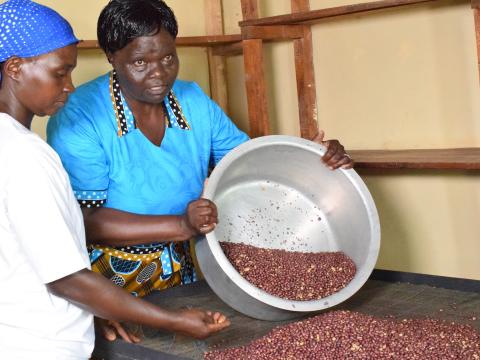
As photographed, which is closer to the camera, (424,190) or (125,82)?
(125,82)

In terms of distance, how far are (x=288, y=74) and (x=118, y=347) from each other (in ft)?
6.14

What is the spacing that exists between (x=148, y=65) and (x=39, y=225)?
27.5 inches

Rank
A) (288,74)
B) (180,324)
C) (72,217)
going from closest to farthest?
(72,217), (180,324), (288,74)

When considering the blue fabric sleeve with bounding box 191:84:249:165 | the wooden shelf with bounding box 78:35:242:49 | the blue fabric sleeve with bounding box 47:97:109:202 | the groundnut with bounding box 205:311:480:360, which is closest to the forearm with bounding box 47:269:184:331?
the groundnut with bounding box 205:311:480:360

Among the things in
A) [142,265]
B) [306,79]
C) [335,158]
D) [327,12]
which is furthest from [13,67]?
[306,79]

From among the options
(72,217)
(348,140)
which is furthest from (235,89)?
(72,217)

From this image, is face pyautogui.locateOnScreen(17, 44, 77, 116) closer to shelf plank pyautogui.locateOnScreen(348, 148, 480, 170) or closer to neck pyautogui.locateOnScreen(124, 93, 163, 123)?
neck pyautogui.locateOnScreen(124, 93, 163, 123)

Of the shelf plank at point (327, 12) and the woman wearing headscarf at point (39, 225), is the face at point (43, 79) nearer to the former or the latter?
the woman wearing headscarf at point (39, 225)

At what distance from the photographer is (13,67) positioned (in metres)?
1.41

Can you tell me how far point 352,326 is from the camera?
1666mm

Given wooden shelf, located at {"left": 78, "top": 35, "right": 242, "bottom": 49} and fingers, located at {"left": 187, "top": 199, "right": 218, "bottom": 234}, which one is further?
wooden shelf, located at {"left": 78, "top": 35, "right": 242, "bottom": 49}

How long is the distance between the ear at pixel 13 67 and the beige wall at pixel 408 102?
5.06ft

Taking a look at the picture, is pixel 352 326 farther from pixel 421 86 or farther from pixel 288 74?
pixel 288 74

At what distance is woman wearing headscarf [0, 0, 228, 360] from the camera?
4.34 ft
